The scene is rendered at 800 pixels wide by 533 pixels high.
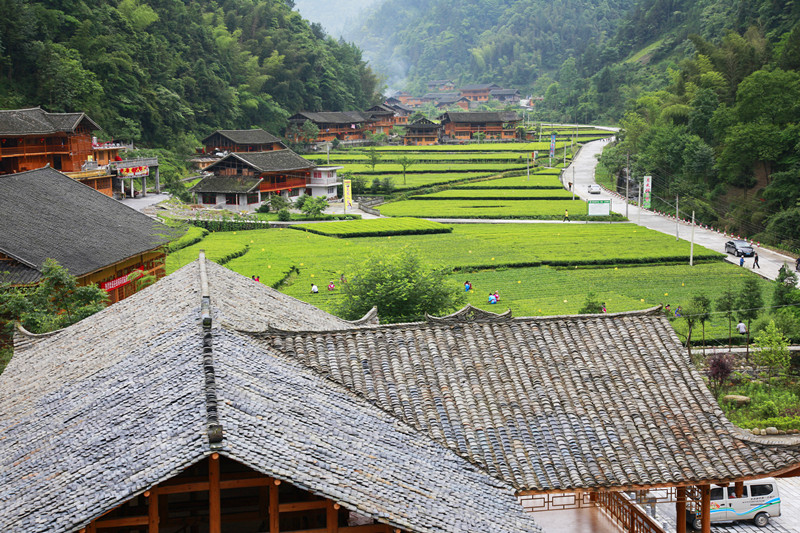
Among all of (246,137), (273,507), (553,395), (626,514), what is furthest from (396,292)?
(246,137)

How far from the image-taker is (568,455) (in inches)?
492

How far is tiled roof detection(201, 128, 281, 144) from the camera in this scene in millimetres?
83438

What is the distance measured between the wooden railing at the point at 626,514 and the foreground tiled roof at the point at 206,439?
2.90 metres

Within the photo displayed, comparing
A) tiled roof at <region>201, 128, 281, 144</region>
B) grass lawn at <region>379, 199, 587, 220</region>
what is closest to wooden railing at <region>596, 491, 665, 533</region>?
grass lawn at <region>379, 199, 587, 220</region>

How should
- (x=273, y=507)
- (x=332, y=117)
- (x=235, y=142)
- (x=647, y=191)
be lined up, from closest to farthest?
(x=273, y=507)
(x=647, y=191)
(x=235, y=142)
(x=332, y=117)

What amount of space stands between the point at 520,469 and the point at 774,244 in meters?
43.0

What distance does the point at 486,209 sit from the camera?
6406 centimetres

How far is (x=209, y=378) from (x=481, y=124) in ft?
361

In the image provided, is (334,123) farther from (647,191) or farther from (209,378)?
(209,378)

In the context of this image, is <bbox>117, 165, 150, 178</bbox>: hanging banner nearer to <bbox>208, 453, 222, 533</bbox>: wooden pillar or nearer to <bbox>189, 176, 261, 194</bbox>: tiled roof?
<bbox>189, 176, 261, 194</bbox>: tiled roof

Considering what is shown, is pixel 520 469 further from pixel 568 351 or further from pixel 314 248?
pixel 314 248

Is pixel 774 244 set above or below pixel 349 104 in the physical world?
below

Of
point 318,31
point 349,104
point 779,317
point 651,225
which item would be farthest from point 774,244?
point 318,31

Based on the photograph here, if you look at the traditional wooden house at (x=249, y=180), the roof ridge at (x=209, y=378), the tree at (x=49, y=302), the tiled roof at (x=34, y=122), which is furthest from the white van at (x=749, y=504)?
the traditional wooden house at (x=249, y=180)
